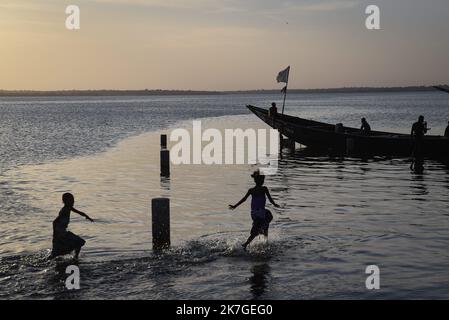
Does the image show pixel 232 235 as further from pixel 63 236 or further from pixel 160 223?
pixel 63 236

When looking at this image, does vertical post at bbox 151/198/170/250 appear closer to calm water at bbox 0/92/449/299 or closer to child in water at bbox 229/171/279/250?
calm water at bbox 0/92/449/299

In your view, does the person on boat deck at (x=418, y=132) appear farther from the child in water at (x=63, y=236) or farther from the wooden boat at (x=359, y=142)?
the child in water at (x=63, y=236)

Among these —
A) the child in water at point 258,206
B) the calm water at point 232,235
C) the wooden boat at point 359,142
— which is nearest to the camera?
the calm water at point 232,235

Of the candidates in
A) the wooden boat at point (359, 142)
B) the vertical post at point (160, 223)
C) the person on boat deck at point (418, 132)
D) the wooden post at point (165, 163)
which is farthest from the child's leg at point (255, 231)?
the wooden boat at point (359, 142)

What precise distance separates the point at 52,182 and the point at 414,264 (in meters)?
15.4

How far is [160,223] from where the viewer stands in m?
11.8

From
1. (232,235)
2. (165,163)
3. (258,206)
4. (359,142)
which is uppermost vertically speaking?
(359,142)

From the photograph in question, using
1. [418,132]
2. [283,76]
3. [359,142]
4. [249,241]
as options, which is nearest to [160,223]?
[249,241]

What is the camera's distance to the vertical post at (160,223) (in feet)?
38.7

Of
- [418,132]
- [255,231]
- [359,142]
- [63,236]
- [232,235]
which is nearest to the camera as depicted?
[63,236]

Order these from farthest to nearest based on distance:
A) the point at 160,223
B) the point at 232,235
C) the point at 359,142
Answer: the point at 359,142
the point at 232,235
the point at 160,223

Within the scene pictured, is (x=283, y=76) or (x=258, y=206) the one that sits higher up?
(x=283, y=76)

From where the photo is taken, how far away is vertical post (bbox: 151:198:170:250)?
38.7 ft

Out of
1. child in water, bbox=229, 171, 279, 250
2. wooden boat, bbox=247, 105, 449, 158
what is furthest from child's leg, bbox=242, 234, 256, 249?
wooden boat, bbox=247, 105, 449, 158
